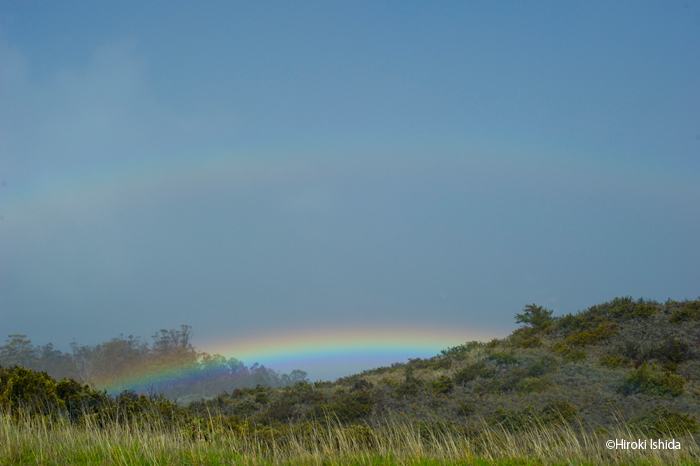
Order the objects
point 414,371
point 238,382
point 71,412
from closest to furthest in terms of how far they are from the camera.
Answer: point 71,412, point 414,371, point 238,382

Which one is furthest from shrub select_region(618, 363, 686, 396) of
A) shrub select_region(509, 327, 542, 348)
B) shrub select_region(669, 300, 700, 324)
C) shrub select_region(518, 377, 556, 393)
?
shrub select_region(509, 327, 542, 348)

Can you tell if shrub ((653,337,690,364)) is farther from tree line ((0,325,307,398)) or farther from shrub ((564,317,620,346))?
tree line ((0,325,307,398))

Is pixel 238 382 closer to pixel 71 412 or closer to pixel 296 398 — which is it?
pixel 296 398

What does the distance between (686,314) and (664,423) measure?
1219cm

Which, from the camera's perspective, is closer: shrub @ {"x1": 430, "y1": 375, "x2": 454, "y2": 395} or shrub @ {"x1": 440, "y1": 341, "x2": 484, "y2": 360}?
shrub @ {"x1": 430, "y1": 375, "x2": 454, "y2": 395}

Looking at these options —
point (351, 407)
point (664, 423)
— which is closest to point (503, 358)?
point (351, 407)

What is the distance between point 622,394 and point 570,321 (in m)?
9.98

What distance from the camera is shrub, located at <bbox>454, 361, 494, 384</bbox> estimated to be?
18.4 meters

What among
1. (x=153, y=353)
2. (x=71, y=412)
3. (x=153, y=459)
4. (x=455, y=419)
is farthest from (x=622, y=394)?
(x=153, y=353)

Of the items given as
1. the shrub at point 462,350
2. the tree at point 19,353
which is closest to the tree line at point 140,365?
the tree at point 19,353

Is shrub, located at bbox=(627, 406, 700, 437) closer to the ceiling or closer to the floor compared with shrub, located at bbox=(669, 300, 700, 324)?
closer to the floor

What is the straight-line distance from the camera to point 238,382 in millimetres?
57094

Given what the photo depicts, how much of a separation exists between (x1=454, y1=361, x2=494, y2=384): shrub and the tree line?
123 ft

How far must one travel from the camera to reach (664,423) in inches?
416
